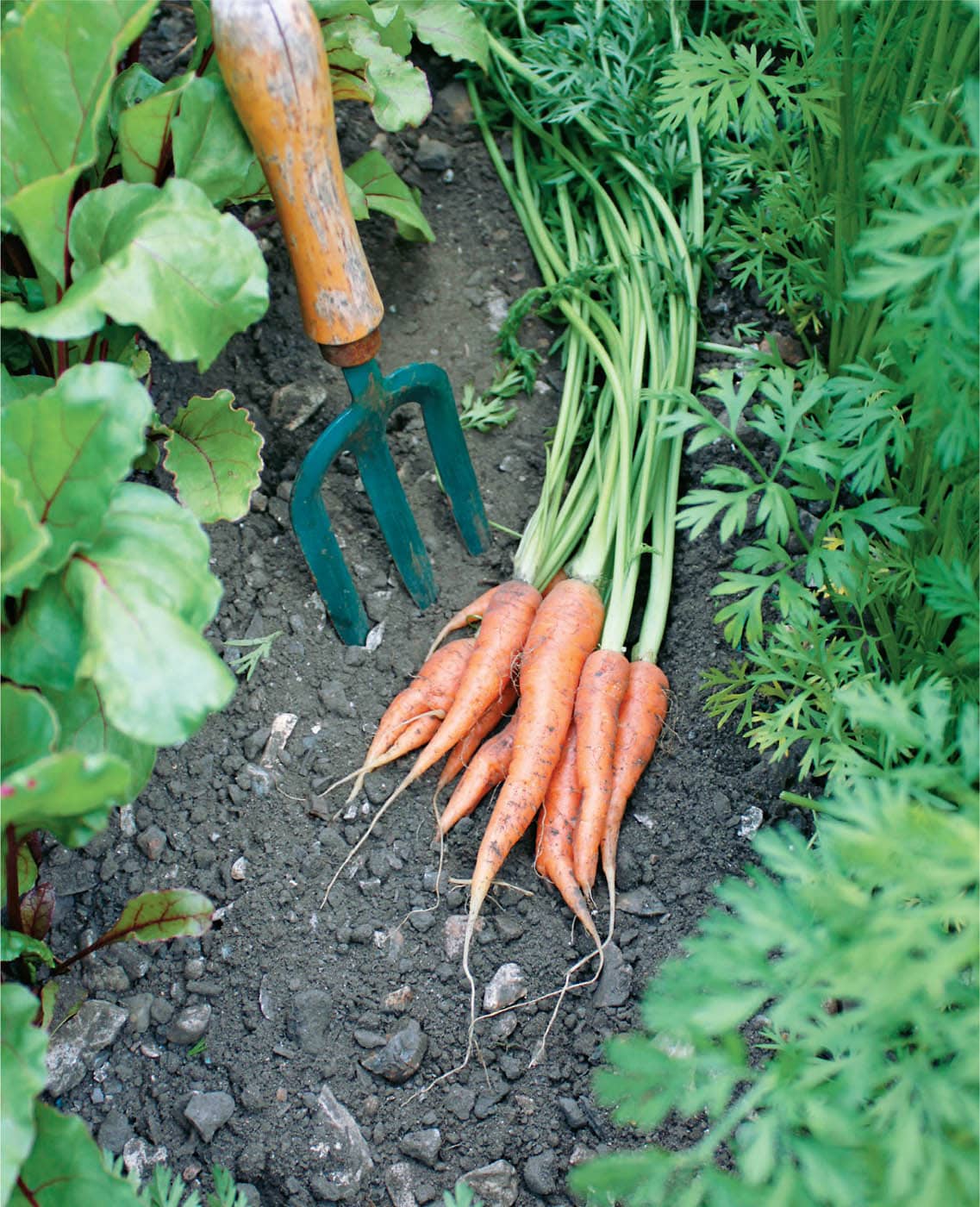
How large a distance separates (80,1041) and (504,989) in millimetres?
595

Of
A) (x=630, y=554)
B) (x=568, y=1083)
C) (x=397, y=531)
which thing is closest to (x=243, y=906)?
(x=568, y=1083)

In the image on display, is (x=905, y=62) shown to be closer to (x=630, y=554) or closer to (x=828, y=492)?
(x=828, y=492)

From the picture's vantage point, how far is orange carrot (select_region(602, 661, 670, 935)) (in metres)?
1.73

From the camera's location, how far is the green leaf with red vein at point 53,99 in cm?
127

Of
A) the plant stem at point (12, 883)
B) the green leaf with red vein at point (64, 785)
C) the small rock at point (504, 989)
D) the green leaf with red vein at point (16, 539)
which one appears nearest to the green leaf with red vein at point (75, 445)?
the green leaf with red vein at point (16, 539)

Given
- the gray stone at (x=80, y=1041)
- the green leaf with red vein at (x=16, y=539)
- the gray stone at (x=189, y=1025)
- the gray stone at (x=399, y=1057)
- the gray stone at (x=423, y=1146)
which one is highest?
the green leaf with red vein at (x=16, y=539)

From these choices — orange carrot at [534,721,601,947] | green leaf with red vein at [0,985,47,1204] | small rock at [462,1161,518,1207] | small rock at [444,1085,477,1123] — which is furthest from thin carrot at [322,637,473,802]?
green leaf with red vein at [0,985,47,1204]

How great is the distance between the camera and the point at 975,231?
1.08 m

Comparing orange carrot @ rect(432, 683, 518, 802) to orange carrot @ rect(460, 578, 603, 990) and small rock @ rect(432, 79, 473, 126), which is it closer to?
orange carrot @ rect(460, 578, 603, 990)

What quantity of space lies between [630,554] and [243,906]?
0.87m

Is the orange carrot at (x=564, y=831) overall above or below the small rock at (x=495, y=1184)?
above

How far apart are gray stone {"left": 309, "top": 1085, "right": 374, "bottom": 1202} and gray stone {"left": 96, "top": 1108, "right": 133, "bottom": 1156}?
0.83ft

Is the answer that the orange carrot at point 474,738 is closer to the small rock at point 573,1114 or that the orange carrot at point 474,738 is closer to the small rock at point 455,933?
the small rock at point 455,933

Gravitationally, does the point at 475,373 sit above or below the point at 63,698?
below
